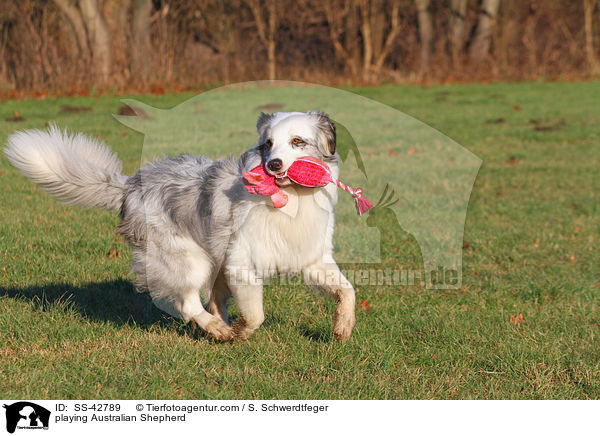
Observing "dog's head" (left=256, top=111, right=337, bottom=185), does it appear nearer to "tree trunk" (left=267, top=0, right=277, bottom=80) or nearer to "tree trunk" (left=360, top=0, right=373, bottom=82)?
"tree trunk" (left=267, top=0, right=277, bottom=80)

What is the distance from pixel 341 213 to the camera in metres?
8.34

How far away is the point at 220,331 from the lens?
444cm

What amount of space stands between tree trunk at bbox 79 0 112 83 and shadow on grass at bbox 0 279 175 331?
47.4 ft

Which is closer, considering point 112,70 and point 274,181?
point 274,181

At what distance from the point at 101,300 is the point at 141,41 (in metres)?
16.1

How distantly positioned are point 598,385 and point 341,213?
4.54 metres

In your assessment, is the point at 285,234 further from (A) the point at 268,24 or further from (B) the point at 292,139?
(A) the point at 268,24

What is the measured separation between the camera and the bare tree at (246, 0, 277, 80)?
24.7 metres
